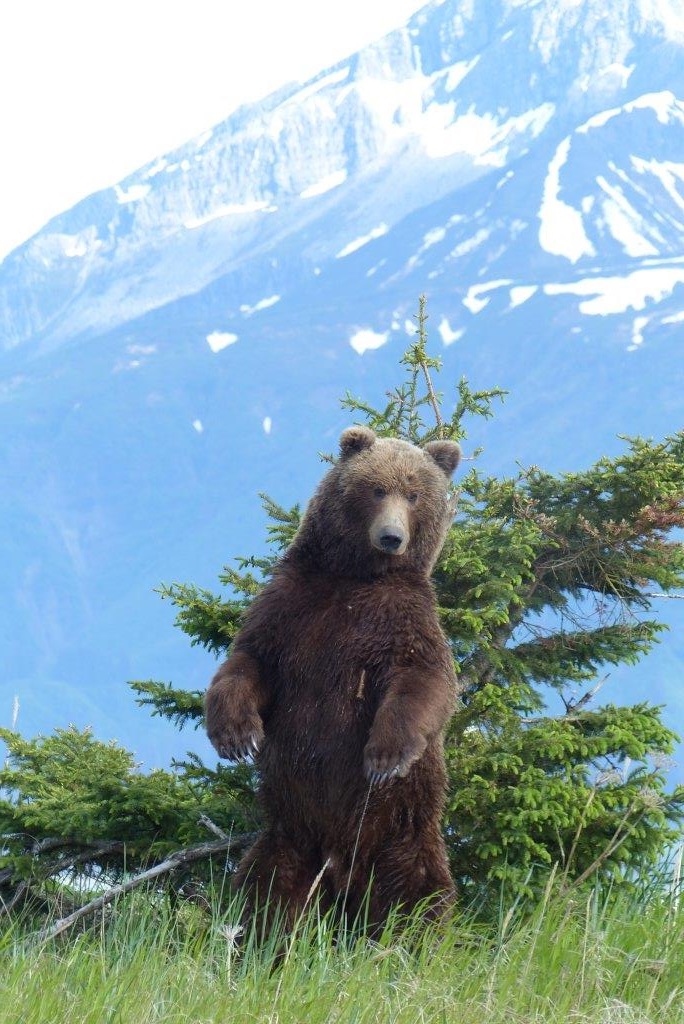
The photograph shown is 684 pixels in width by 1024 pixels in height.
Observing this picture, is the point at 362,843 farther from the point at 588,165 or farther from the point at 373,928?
the point at 588,165

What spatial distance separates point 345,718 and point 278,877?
61 cm

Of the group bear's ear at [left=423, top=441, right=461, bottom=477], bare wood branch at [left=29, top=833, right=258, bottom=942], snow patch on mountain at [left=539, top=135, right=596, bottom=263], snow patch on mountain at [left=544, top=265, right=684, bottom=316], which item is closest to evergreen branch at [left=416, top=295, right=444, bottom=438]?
bear's ear at [left=423, top=441, right=461, bottom=477]

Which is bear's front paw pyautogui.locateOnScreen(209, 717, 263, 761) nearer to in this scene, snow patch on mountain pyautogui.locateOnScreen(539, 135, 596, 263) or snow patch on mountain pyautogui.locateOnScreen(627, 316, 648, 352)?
snow patch on mountain pyautogui.locateOnScreen(627, 316, 648, 352)

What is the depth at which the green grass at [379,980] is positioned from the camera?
11.2 ft

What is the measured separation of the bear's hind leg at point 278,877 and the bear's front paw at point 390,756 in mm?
529

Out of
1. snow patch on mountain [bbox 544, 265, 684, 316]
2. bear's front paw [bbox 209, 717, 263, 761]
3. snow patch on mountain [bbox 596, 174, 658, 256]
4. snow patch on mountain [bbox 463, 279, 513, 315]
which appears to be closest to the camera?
bear's front paw [bbox 209, 717, 263, 761]

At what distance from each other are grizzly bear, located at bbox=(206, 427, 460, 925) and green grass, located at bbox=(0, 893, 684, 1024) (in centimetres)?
34

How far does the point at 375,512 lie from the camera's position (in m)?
5.18

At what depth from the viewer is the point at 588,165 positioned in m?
144

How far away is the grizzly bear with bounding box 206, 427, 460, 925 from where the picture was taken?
190 inches

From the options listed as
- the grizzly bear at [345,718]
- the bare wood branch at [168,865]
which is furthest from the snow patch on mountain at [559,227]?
the grizzly bear at [345,718]

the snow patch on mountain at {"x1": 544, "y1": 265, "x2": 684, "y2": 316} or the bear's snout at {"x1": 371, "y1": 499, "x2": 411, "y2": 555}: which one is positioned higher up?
the snow patch on mountain at {"x1": 544, "y1": 265, "x2": 684, "y2": 316}

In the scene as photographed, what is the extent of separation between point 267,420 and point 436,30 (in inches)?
3828

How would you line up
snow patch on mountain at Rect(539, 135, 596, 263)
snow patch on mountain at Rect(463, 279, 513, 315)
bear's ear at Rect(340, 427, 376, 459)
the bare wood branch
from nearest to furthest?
bear's ear at Rect(340, 427, 376, 459), the bare wood branch, snow patch on mountain at Rect(463, 279, 513, 315), snow patch on mountain at Rect(539, 135, 596, 263)
